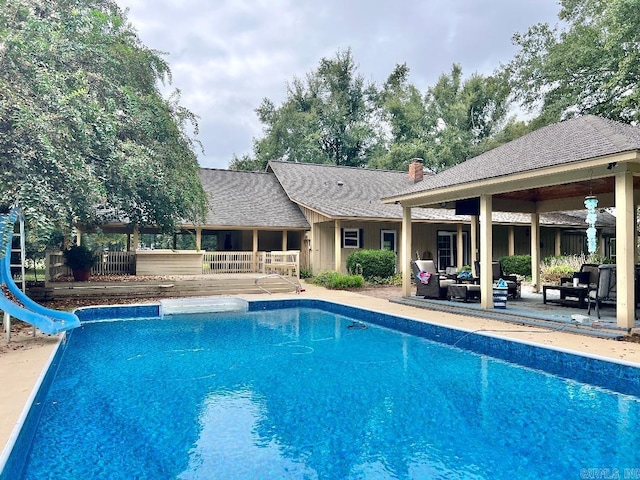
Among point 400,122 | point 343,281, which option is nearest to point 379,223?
point 343,281

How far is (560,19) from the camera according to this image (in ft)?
73.7

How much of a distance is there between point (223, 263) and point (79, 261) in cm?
601

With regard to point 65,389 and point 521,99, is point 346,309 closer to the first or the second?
point 65,389

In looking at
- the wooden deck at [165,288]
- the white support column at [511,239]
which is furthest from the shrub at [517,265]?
the wooden deck at [165,288]

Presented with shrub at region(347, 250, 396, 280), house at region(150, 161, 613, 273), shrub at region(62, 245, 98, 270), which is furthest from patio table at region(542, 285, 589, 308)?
shrub at region(62, 245, 98, 270)

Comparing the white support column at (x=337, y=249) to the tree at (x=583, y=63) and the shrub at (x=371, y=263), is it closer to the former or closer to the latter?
the shrub at (x=371, y=263)

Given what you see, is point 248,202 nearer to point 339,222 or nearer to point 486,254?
point 339,222

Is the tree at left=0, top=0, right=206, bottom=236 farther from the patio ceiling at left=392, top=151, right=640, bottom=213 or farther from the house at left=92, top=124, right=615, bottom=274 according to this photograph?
the patio ceiling at left=392, top=151, right=640, bottom=213

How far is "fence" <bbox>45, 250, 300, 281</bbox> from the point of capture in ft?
56.5

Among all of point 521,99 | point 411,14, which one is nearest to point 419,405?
point 411,14

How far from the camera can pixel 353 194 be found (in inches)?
902

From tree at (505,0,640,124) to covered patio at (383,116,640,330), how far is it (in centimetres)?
893

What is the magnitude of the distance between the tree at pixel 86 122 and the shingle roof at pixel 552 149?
23.4ft

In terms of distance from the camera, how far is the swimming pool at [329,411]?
3969mm
